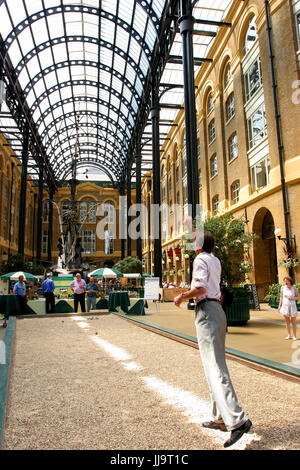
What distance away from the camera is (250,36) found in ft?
62.1

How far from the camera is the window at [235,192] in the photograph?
68.6ft

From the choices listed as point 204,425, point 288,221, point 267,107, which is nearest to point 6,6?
point 267,107

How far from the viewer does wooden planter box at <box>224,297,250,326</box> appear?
939 centimetres

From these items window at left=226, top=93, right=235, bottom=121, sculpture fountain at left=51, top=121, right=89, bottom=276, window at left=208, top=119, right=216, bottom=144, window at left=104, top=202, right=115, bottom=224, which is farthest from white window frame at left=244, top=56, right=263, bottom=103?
window at left=104, top=202, right=115, bottom=224

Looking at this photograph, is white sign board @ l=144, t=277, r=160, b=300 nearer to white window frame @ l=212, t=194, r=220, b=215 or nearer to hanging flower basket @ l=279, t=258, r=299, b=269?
hanging flower basket @ l=279, t=258, r=299, b=269

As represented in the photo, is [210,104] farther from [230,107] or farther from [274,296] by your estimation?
[274,296]

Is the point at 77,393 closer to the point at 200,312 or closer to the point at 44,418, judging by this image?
the point at 44,418

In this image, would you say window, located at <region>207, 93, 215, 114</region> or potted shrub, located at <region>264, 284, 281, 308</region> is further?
window, located at <region>207, 93, 215, 114</region>

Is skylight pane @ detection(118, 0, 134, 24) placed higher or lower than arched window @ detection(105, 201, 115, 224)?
higher

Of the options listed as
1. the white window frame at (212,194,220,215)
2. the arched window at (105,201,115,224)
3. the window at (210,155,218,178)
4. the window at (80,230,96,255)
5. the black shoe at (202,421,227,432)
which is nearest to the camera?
the black shoe at (202,421,227,432)

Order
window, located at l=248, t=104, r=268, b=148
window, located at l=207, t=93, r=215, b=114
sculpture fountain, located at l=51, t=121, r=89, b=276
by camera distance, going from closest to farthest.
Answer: window, located at l=248, t=104, r=268, b=148 → window, located at l=207, t=93, r=215, b=114 → sculpture fountain, located at l=51, t=121, r=89, b=276

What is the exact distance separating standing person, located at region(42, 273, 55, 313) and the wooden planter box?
7022mm

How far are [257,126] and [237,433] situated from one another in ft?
59.0
